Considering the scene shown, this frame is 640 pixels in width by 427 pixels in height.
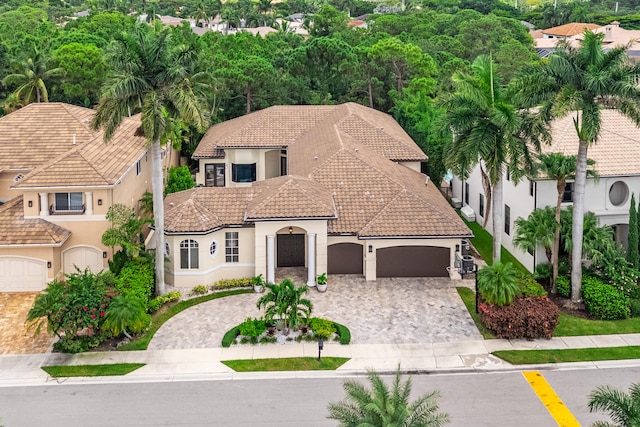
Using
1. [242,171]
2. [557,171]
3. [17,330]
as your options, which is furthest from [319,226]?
[242,171]

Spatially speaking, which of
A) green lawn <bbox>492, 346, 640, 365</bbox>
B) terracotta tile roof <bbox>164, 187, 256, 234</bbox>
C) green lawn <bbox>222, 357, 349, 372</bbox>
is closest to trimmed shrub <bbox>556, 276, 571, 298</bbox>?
green lawn <bbox>492, 346, 640, 365</bbox>

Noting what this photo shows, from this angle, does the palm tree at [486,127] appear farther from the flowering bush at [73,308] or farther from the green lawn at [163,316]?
the flowering bush at [73,308]

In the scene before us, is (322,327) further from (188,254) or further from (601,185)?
(601,185)

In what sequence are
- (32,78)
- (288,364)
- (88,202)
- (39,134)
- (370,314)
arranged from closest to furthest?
(288,364), (370,314), (88,202), (39,134), (32,78)

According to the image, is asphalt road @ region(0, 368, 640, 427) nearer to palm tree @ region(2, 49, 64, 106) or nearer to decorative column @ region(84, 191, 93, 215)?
decorative column @ region(84, 191, 93, 215)

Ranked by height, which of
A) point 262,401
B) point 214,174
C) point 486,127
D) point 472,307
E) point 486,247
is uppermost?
point 486,127

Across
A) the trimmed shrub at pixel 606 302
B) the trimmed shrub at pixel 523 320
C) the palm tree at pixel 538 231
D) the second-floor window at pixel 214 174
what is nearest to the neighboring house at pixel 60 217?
the second-floor window at pixel 214 174
